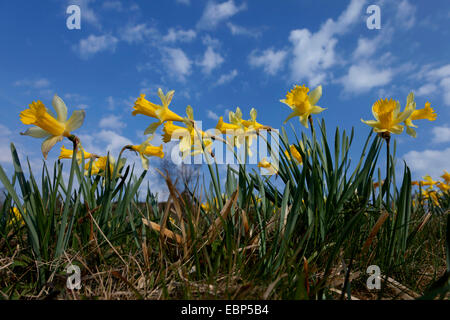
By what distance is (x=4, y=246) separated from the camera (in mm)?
2018

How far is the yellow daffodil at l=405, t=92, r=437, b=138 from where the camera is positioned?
194cm

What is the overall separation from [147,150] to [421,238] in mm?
2294

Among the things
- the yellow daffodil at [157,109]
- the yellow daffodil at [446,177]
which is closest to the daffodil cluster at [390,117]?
the yellow daffodil at [157,109]

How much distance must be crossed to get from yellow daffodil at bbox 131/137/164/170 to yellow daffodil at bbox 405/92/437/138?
173cm

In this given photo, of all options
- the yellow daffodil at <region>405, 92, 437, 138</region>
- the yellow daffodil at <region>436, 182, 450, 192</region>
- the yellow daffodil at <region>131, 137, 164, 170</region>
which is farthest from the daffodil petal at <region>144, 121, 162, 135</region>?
the yellow daffodil at <region>436, 182, 450, 192</region>

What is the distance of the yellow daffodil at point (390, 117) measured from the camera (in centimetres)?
184

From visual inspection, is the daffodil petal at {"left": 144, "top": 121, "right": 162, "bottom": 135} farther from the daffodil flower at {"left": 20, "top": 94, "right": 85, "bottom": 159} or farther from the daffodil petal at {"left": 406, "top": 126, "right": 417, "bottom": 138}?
the daffodil petal at {"left": 406, "top": 126, "right": 417, "bottom": 138}

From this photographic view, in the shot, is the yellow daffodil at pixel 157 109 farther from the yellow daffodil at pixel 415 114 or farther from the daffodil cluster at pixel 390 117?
the yellow daffodil at pixel 415 114

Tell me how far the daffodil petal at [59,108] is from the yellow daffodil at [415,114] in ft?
6.60

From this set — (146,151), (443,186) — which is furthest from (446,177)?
(146,151)

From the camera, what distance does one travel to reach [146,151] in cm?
240

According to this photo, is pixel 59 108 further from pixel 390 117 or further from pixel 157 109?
pixel 390 117

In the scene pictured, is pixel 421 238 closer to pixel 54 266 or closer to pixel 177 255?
pixel 177 255
